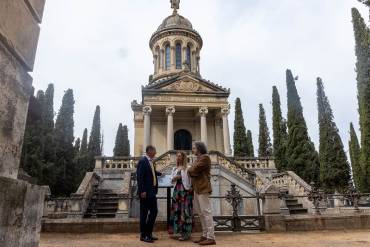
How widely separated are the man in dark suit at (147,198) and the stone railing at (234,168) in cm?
1076

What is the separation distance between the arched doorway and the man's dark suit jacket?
19424 millimetres

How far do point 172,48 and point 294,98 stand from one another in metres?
14.3

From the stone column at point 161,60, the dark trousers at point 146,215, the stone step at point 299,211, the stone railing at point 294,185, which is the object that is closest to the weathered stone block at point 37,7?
the dark trousers at point 146,215

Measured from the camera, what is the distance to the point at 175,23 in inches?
1244

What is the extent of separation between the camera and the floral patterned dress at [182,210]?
5.67m

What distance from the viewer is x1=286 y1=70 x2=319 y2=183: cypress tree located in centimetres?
2652

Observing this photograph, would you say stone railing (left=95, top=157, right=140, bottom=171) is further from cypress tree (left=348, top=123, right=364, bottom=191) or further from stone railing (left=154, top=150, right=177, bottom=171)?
cypress tree (left=348, top=123, right=364, bottom=191)

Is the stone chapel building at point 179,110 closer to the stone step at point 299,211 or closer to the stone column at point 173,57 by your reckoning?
the stone column at point 173,57

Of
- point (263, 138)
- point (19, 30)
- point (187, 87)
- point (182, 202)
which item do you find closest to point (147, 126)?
point (187, 87)

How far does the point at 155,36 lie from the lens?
101 feet

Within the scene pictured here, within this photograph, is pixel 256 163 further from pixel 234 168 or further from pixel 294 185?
pixel 294 185

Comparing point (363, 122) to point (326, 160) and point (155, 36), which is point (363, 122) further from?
point (155, 36)

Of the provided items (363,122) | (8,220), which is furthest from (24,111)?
(363,122)

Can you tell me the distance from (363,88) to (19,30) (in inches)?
1014
